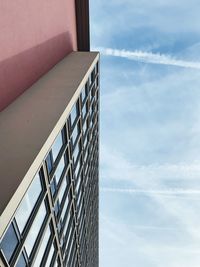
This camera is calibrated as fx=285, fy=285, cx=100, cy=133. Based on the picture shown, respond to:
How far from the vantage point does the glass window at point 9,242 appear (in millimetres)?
10534

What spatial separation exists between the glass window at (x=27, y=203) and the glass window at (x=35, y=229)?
0.89m

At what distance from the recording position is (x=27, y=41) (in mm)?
18266

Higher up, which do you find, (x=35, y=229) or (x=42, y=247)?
(x=42, y=247)

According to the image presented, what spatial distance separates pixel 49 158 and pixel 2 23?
761 centimetres

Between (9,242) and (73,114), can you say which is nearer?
(9,242)

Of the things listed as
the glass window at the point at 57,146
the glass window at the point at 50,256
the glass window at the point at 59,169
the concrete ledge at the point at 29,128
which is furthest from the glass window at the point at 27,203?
the glass window at the point at 50,256

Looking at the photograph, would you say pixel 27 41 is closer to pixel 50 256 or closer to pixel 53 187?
pixel 53 187

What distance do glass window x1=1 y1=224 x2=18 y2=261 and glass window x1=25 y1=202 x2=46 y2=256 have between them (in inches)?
61.1

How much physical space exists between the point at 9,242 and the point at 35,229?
13.0 ft

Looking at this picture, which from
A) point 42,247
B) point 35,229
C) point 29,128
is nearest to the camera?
point 29,128

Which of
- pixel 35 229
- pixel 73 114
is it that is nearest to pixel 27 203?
pixel 35 229

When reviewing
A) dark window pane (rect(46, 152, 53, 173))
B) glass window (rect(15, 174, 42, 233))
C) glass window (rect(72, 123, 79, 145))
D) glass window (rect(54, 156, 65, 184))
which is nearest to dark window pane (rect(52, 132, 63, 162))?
dark window pane (rect(46, 152, 53, 173))

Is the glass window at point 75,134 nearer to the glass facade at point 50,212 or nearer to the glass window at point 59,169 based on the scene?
the glass facade at point 50,212

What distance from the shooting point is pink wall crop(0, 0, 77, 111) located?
15.0 meters
